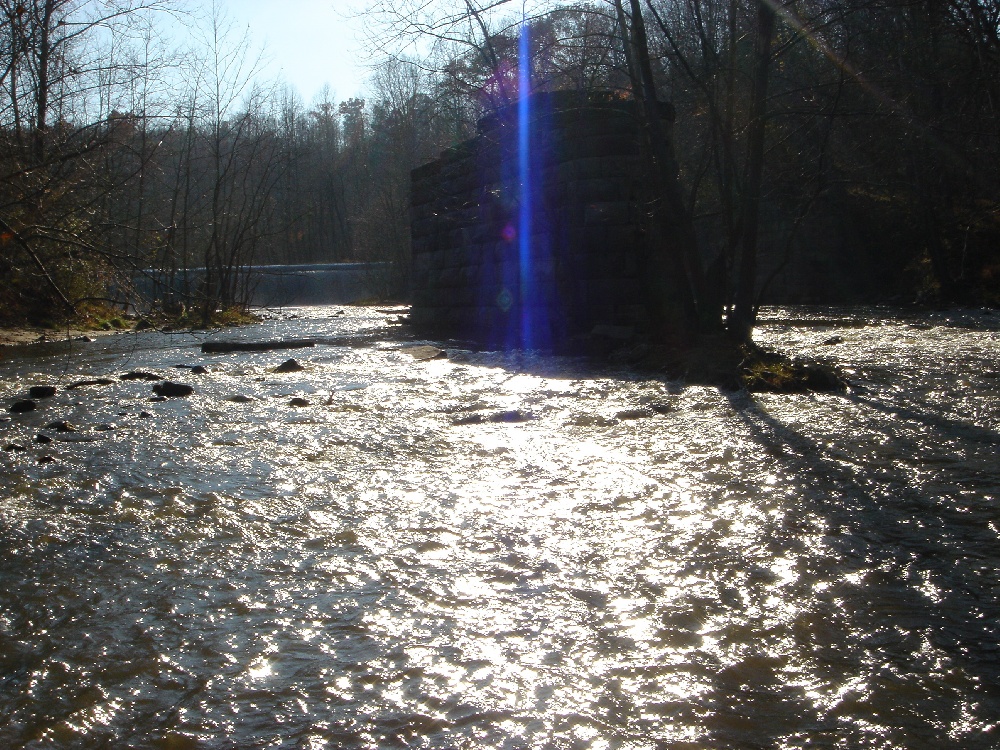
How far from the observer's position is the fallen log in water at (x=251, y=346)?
9602 mm

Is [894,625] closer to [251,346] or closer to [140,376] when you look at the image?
[140,376]

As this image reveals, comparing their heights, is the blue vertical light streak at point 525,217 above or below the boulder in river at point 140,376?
above

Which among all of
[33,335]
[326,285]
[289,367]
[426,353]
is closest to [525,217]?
[426,353]

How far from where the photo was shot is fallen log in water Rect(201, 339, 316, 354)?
960 centimetres

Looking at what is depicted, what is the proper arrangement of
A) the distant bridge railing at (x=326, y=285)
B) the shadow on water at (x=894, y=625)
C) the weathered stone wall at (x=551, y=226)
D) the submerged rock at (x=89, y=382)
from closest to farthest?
the shadow on water at (x=894, y=625) → the submerged rock at (x=89, y=382) → the weathered stone wall at (x=551, y=226) → the distant bridge railing at (x=326, y=285)

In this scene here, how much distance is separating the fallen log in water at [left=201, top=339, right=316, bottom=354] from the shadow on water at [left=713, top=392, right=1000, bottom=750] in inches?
299

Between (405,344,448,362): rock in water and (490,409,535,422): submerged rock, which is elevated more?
(405,344,448,362): rock in water

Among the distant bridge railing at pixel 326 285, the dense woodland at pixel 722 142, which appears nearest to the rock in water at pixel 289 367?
the dense woodland at pixel 722 142

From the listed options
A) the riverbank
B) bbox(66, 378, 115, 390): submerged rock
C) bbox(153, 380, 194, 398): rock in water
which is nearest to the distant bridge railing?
the riverbank

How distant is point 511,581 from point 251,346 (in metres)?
8.09

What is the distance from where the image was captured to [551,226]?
9.22 metres

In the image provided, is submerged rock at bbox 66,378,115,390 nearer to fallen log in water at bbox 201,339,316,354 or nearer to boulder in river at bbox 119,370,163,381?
boulder in river at bbox 119,370,163,381

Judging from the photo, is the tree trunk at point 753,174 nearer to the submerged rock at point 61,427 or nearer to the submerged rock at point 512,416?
the submerged rock at point 512,416

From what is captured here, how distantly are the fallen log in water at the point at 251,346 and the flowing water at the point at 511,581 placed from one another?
4647 mm
